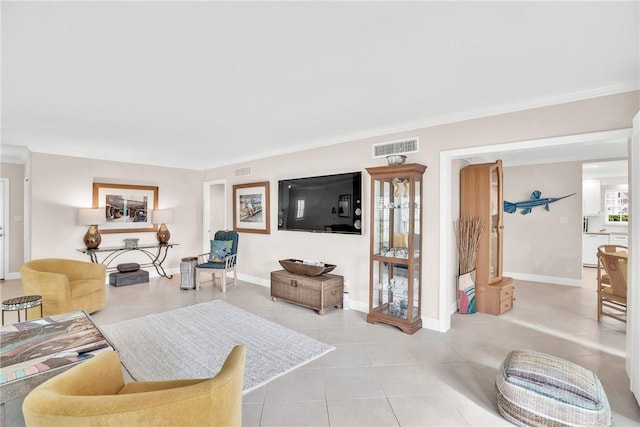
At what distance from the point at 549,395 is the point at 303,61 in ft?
9.15

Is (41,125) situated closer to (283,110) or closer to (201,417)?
(283,110)

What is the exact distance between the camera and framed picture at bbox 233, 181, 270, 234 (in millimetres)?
5500

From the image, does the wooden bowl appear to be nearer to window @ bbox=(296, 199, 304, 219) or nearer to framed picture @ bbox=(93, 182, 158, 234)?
window @ bbox=(296, 199, 304, 219)

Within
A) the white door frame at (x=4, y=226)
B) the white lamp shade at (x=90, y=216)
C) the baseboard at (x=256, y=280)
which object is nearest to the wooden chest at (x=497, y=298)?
the baseboard at (x=256, y=280)

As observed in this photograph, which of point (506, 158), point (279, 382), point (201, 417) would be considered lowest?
point (279, 382)

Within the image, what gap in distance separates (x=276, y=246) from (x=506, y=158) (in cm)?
468

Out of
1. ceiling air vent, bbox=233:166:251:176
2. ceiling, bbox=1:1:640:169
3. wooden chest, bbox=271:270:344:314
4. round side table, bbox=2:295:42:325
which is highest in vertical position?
ceiling, bbox=1:1:640:169

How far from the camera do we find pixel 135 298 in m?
4.72

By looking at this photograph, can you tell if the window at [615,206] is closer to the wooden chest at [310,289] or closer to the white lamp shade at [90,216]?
the wooden chest at [310,289]

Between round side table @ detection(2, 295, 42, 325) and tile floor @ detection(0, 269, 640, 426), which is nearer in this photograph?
tile floor @ detection(0, 269, 640, 426)

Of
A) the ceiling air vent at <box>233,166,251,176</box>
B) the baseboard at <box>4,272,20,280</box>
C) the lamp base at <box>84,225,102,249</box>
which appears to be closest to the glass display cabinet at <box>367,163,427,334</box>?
the ceiling air vent at <box>233,166,251,176</box>

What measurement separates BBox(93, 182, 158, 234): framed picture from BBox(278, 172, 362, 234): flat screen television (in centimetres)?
300

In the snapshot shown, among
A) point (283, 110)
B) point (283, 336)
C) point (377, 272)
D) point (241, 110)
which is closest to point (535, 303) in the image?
point (377, 272)

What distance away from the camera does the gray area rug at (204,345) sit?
260 centimetres
